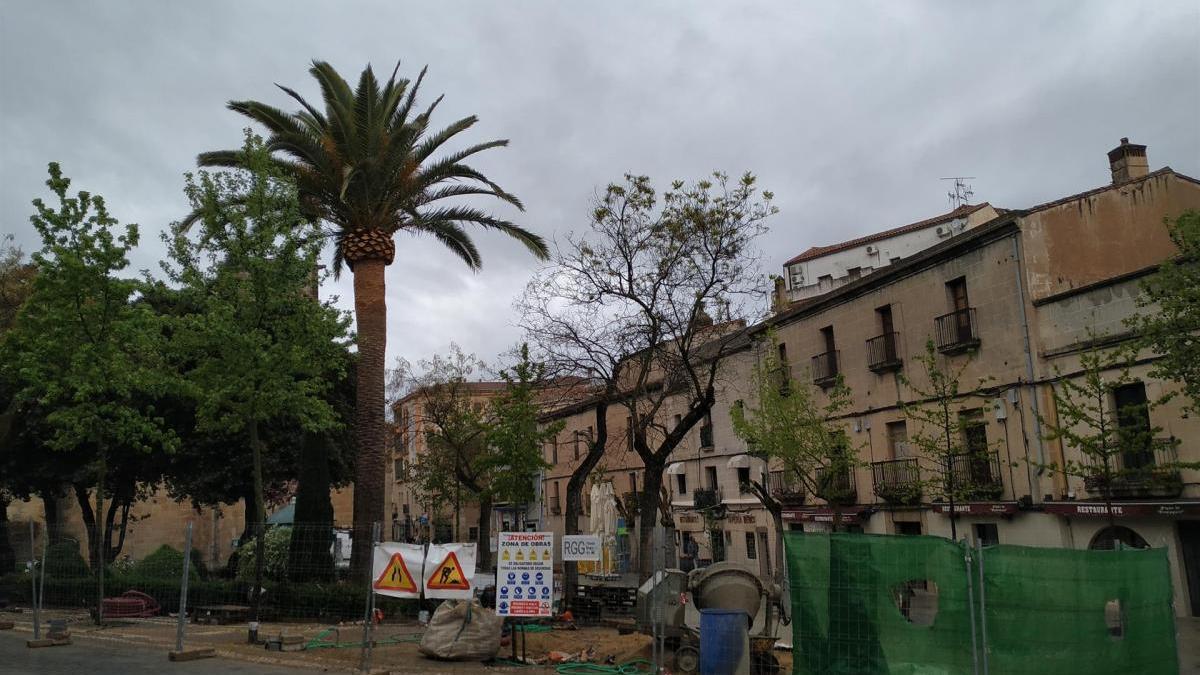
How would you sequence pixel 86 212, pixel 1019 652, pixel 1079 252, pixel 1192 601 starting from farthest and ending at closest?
pixel 1079 252, pixel 1192 601, pixel 86 212, pixel 1019 652

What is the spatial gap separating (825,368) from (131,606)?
20.6 metres

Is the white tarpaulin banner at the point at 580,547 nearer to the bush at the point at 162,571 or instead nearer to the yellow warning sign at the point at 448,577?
the yellow warning sign at the point at 448,577

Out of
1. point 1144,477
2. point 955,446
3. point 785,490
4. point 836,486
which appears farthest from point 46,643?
point 785,490

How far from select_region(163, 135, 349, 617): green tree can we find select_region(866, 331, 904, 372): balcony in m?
15.7

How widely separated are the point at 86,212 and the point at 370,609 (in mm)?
9352

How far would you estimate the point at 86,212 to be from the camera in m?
16.5

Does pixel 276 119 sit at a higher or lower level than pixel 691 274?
higher

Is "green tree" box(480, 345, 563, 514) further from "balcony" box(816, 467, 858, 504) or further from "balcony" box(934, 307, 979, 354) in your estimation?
"balcony" box(934, 307, 979, 354)

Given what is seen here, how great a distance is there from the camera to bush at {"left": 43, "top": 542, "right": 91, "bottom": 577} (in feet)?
69.2

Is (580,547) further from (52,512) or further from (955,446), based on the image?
(52,512)

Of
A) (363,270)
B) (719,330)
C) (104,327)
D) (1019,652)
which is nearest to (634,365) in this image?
(719,330)

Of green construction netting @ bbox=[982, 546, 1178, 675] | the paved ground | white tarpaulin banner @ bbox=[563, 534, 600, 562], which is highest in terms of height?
white tarpaulin banner @ bbox=[563, 534, 600, 562]

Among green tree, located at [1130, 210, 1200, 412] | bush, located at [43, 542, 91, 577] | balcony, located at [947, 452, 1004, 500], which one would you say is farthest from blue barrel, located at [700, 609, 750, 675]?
bush, located at [43, 542, 91, 577]

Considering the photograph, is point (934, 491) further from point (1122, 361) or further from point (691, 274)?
point (691, 274)
